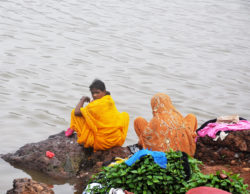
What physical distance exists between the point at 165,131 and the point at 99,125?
43.7 inches

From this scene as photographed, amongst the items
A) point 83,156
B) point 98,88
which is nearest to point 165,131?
point 98,88

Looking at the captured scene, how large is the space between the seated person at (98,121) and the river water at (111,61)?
2.53 feet

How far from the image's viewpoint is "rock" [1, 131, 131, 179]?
628 cm

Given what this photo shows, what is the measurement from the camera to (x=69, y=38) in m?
15.1

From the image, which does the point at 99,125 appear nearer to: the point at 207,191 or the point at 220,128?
the point at 220,128

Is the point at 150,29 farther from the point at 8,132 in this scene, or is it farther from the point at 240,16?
the point at 8,132

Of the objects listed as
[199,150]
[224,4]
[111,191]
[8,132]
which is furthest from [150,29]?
[111,191]

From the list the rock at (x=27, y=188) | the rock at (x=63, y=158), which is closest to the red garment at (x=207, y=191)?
the rock at (x=27, y=188)

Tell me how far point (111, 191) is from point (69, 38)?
11.4 metres

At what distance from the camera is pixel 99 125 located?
20.9ft

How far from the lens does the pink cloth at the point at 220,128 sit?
6254 mm

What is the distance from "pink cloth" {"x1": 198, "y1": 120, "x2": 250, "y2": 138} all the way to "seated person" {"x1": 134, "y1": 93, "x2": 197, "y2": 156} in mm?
428

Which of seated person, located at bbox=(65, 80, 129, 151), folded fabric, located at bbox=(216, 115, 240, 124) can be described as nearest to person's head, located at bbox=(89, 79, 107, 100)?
seated person, located at bbox=(65, 80, 129, 151)

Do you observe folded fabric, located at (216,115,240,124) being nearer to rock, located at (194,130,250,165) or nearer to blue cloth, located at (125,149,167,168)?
rock, located at (194,130,250,165)
